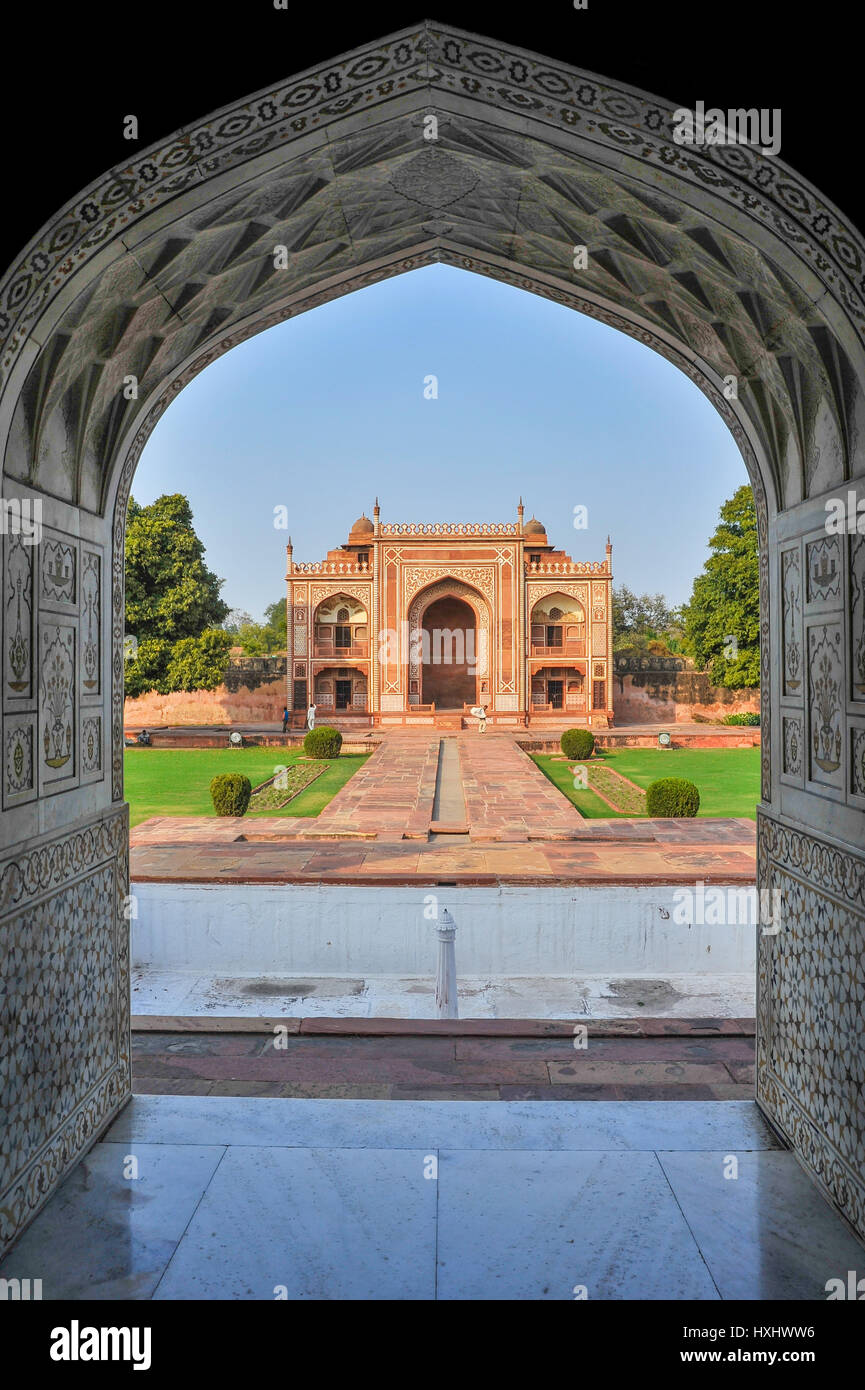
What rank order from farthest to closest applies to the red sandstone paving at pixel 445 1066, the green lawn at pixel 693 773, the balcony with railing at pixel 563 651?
the balcony with railing at pixel 563 651, the green lawn at pixel 693 773, the red sandstone paving at pixel 445 1066

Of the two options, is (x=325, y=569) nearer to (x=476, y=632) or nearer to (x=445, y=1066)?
(x=476, y=632)

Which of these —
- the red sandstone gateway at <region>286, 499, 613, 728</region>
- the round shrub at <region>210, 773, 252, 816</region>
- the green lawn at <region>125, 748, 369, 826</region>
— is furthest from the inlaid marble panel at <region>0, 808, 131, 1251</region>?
the red sandstone gateway at <region>286, 499, 613, 728</region>

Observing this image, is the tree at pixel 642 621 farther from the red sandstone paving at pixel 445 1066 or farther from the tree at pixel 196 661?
the red sandstone paving at pixel 445 1066

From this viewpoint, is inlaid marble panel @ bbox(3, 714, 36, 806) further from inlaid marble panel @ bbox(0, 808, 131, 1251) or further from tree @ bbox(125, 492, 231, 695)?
tree @ bbox(125, 492, 231, 695)

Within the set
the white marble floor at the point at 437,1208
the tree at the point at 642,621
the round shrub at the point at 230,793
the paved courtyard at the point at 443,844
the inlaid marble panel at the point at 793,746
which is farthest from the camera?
the tree at the point at 642,621

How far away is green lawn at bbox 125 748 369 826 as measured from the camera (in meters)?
11.6

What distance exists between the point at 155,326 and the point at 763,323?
1.96 metres

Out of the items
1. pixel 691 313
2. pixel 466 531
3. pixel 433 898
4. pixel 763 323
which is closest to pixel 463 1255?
pixel 763 323

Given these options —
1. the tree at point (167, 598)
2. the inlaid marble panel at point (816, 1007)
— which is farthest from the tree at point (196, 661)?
the inlaid marble panel at point (816, 1007)

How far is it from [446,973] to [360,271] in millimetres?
3587

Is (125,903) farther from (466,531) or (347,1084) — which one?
(466,531)

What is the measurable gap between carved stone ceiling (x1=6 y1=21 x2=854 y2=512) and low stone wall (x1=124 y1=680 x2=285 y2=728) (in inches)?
964

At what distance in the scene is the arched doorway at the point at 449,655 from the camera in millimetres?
28031

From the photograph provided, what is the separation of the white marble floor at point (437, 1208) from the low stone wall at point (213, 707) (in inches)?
972
